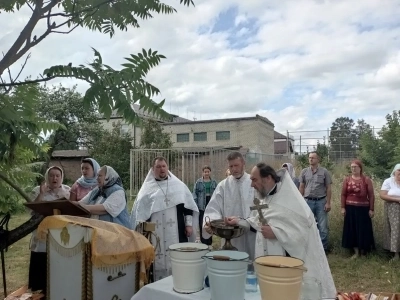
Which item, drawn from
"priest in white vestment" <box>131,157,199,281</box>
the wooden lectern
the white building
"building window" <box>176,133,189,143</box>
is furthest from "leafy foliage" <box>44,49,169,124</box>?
"building window" <box>176,133,189,143</box>

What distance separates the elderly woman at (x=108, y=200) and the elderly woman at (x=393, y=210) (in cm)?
449

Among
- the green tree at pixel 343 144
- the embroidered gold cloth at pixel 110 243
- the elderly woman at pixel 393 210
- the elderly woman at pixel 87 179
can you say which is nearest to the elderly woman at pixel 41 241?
the elderly woman at pixel 87 179

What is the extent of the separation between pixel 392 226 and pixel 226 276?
5.68 m

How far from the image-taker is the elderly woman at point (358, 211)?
7.34 metres

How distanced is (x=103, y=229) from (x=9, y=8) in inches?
63.5

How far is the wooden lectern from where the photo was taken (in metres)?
3.42

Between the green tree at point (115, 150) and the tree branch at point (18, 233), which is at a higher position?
the green tree at point (115, 150)

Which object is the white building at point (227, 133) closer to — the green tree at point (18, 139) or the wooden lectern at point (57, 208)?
the green tree at point (18, 139)

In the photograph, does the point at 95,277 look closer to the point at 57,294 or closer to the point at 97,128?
the point at 57,294

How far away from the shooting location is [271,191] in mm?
3393

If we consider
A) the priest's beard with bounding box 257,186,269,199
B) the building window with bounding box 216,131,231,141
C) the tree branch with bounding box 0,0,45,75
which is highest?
the building window with bounding box 216,131,231,141

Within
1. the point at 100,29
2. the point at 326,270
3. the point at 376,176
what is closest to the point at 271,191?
the point at 326,270

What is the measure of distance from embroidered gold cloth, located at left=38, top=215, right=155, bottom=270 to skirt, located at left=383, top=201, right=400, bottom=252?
16.8 feet

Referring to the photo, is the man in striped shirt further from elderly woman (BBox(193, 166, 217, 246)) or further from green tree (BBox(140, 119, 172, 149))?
green tree (BBox(140, 119, 172, 149))
